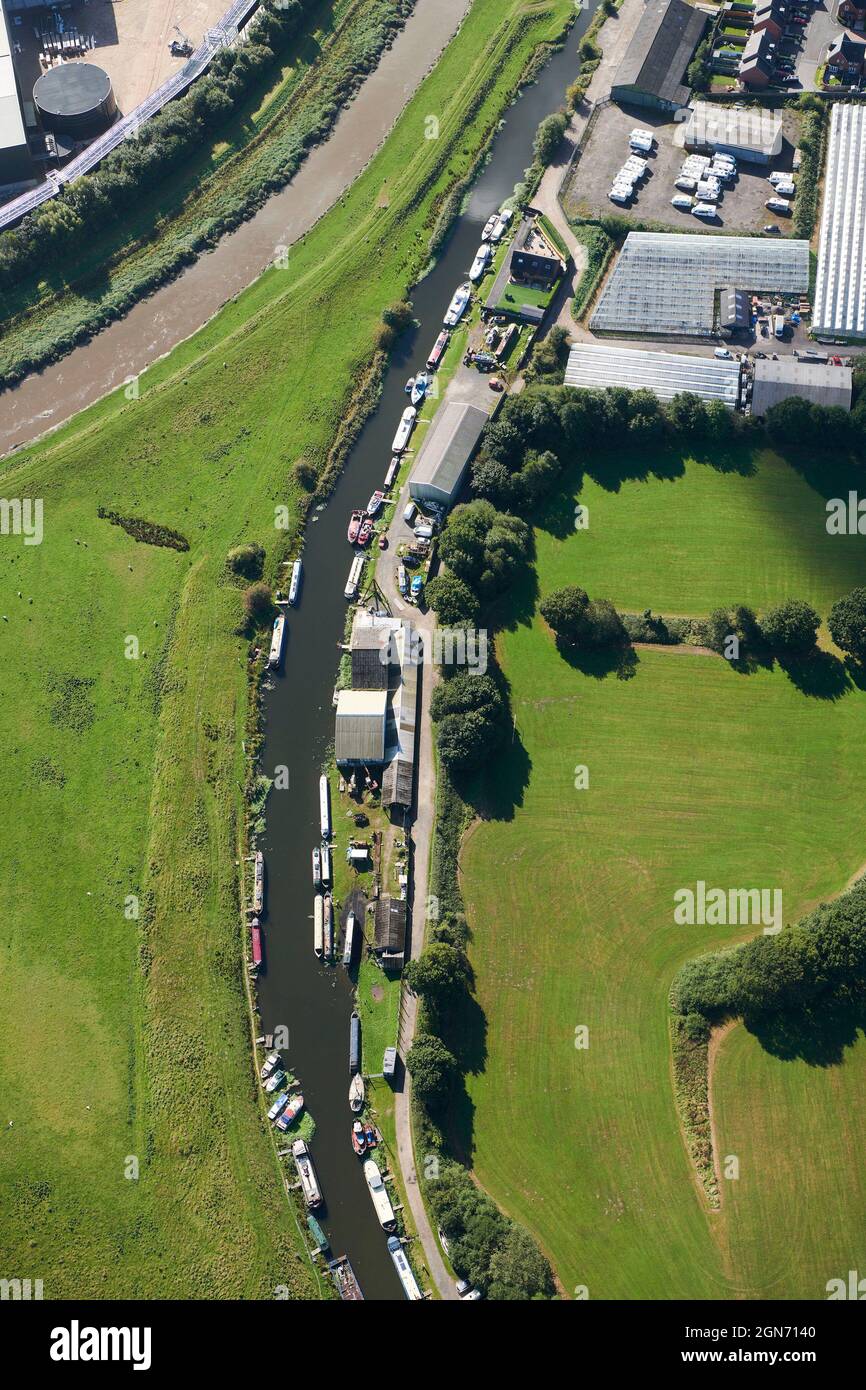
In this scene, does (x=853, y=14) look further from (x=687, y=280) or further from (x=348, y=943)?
(x=348, y=943)

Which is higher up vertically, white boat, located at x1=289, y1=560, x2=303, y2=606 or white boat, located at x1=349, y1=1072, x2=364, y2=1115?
white boat, located at x1=289, y1=560, x2=303, y2=606

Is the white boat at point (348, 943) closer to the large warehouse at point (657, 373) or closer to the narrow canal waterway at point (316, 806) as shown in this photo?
the narrow canal waterway at point (316, 806)

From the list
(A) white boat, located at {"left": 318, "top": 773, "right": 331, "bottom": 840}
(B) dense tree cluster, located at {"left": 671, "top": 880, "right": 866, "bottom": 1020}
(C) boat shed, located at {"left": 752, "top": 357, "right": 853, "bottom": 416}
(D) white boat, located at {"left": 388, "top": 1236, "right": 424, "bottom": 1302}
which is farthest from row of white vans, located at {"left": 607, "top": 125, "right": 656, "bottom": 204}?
(D) white boat, located at {"left": 388, "top": 1236, "right": 424, "bottom": 1302}

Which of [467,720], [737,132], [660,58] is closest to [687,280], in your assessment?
[737,132]

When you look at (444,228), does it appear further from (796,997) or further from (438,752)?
(796,997)

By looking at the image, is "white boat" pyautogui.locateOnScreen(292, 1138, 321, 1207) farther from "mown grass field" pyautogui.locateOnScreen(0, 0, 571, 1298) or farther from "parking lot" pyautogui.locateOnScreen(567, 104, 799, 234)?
"parking lot" pyautogui.locateOnScreen(567, 104, 799, 234)

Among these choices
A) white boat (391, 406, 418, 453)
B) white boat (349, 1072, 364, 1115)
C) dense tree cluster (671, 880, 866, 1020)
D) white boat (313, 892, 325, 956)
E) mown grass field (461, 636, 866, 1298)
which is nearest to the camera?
mown grass field (461, 636, 866, 1298)
